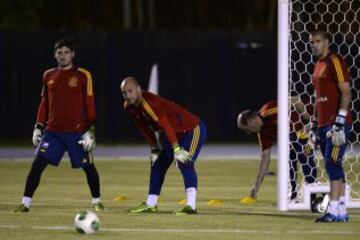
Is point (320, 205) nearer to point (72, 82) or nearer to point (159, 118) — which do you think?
point (159, 118)

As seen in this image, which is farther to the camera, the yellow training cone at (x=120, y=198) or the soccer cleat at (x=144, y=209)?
the yellow training cone at (x=120, y=198)

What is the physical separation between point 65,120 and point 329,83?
3.10 m

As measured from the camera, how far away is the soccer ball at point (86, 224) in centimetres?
1182

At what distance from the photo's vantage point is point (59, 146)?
14.2m

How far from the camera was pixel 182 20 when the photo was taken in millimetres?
53125

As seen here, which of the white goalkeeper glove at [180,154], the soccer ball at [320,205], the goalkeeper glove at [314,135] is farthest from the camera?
the soccer ball at [320,205]

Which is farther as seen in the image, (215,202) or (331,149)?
(215,202)

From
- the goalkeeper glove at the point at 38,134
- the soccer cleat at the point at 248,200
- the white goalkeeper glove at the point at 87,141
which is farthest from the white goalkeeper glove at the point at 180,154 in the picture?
the soccer cleat at the point at 248,200

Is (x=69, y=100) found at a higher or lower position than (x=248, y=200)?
higher

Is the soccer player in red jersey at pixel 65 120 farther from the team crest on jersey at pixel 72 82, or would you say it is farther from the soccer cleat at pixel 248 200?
the soccer cleat at pixel 248 200

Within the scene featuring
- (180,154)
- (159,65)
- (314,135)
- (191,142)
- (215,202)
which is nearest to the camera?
(314,135)

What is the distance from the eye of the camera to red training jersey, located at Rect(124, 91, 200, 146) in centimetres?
1349

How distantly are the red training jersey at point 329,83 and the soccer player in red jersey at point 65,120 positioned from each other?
2701 millimetres

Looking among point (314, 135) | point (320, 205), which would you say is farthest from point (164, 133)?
point (320, 205)
